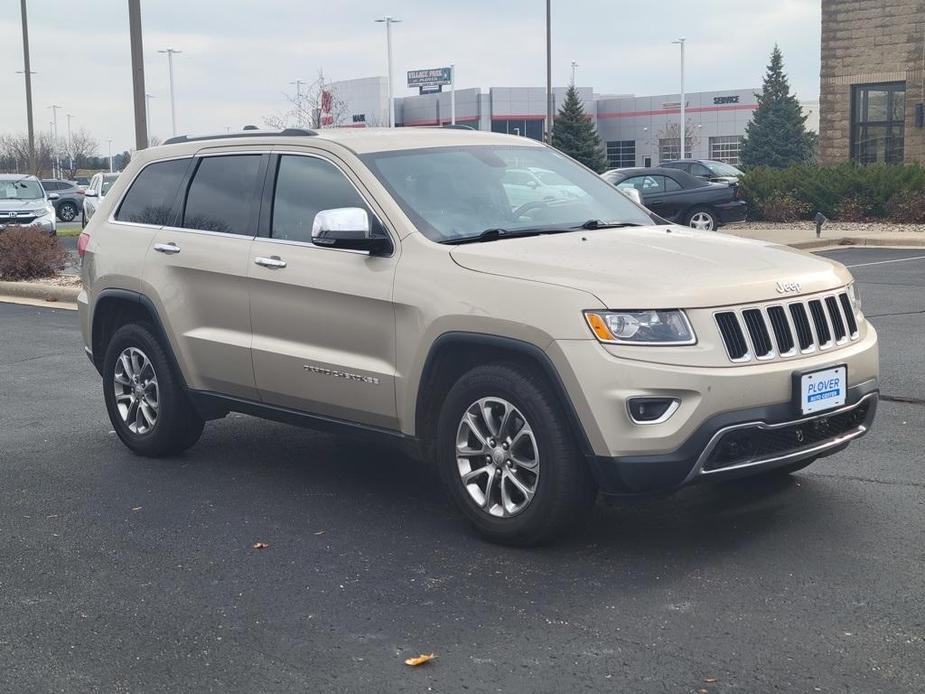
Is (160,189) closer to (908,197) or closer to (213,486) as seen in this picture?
(213,486)

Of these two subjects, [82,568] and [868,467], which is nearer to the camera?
[82,568]

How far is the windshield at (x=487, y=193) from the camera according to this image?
6.04 m

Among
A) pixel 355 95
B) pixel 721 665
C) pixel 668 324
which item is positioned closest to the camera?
pixel 721 665

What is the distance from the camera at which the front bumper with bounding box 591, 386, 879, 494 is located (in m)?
5.00

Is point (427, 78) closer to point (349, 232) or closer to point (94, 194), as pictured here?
point (94, 194)

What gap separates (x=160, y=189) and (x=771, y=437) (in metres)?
4.07

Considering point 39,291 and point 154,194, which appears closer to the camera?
point 154,194

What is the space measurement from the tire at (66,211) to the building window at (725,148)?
6135 cm

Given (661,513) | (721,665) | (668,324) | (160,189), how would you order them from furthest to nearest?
1. (160,189)
2. (661,513)
3. (668,324)
4. (721,665)

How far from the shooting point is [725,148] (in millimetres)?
97625

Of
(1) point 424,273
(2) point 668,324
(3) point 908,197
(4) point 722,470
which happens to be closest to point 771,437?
(4) point 722,470

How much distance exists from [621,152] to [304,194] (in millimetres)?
92517

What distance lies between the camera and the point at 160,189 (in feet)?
24.7

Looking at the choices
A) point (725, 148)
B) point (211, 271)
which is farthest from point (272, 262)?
point (725, 148)
